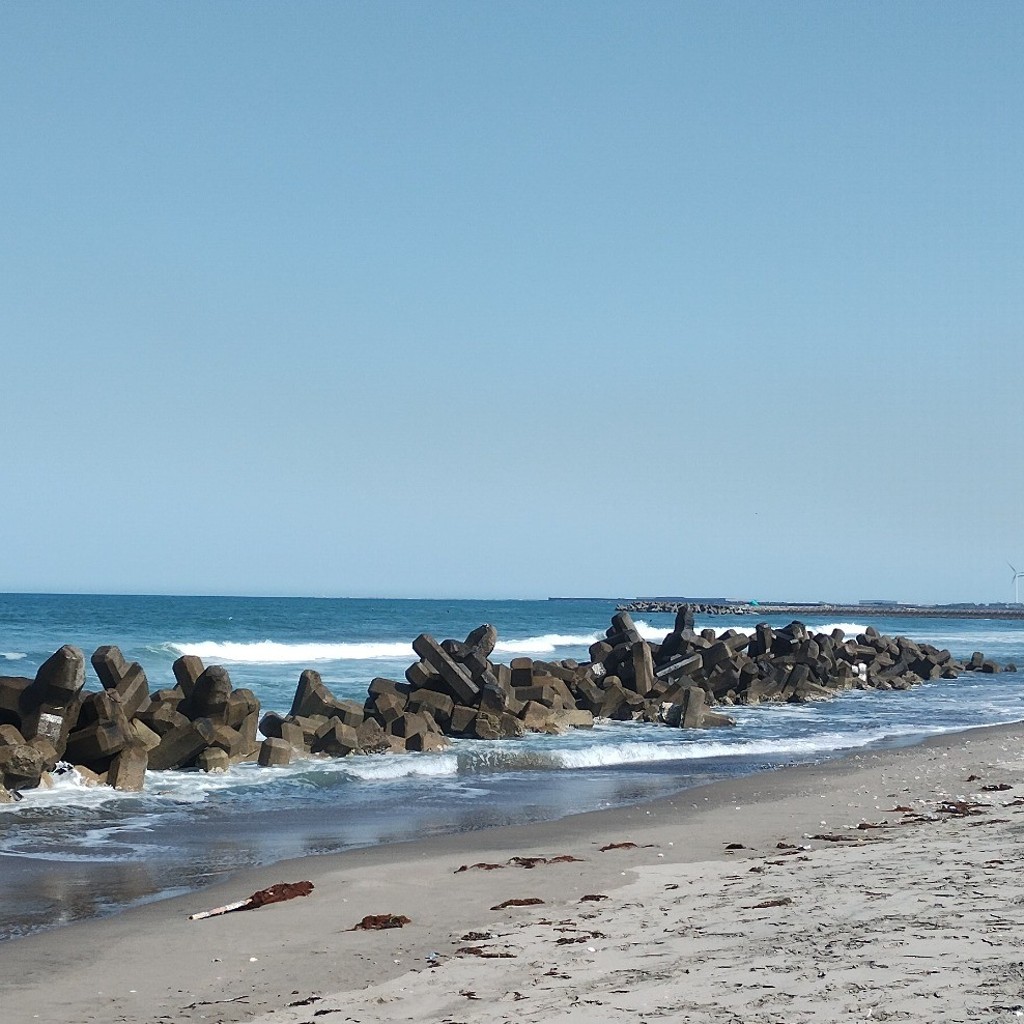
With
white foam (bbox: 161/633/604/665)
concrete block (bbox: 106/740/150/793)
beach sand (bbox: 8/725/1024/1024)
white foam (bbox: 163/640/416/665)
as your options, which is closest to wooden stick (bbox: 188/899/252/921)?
beach sand (bbox: 8/725/1024/1024)

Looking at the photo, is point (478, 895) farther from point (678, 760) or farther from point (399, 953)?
point (678, 760)

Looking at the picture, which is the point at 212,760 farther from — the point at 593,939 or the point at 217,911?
the point at 593,939

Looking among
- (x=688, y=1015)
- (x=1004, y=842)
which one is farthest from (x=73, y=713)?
(x=688, y=1015)

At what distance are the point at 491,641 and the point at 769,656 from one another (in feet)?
41.1

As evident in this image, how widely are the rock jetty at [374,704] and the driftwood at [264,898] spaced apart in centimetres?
635

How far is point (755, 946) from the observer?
21.1 ft

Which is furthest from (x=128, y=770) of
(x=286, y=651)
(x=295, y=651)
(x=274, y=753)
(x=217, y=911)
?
(x=295, y=651)

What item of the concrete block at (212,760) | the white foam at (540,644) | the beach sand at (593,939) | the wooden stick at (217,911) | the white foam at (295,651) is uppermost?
the beach sand at (593,939)

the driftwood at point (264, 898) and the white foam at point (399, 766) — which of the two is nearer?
the driftwood at point (264, 898)

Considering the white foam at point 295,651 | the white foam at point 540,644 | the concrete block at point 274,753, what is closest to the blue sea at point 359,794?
the concrete block at point 274,753

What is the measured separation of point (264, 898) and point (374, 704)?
11912 millimetres

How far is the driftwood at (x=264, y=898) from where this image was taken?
27.6 feet

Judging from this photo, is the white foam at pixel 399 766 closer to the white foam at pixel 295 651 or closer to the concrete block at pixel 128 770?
the concrete block at pixel 128 770

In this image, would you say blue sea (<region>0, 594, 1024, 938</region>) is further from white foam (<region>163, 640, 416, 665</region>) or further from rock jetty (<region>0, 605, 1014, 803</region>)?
white foam (<region>163, 640, 416, 665</region>)
